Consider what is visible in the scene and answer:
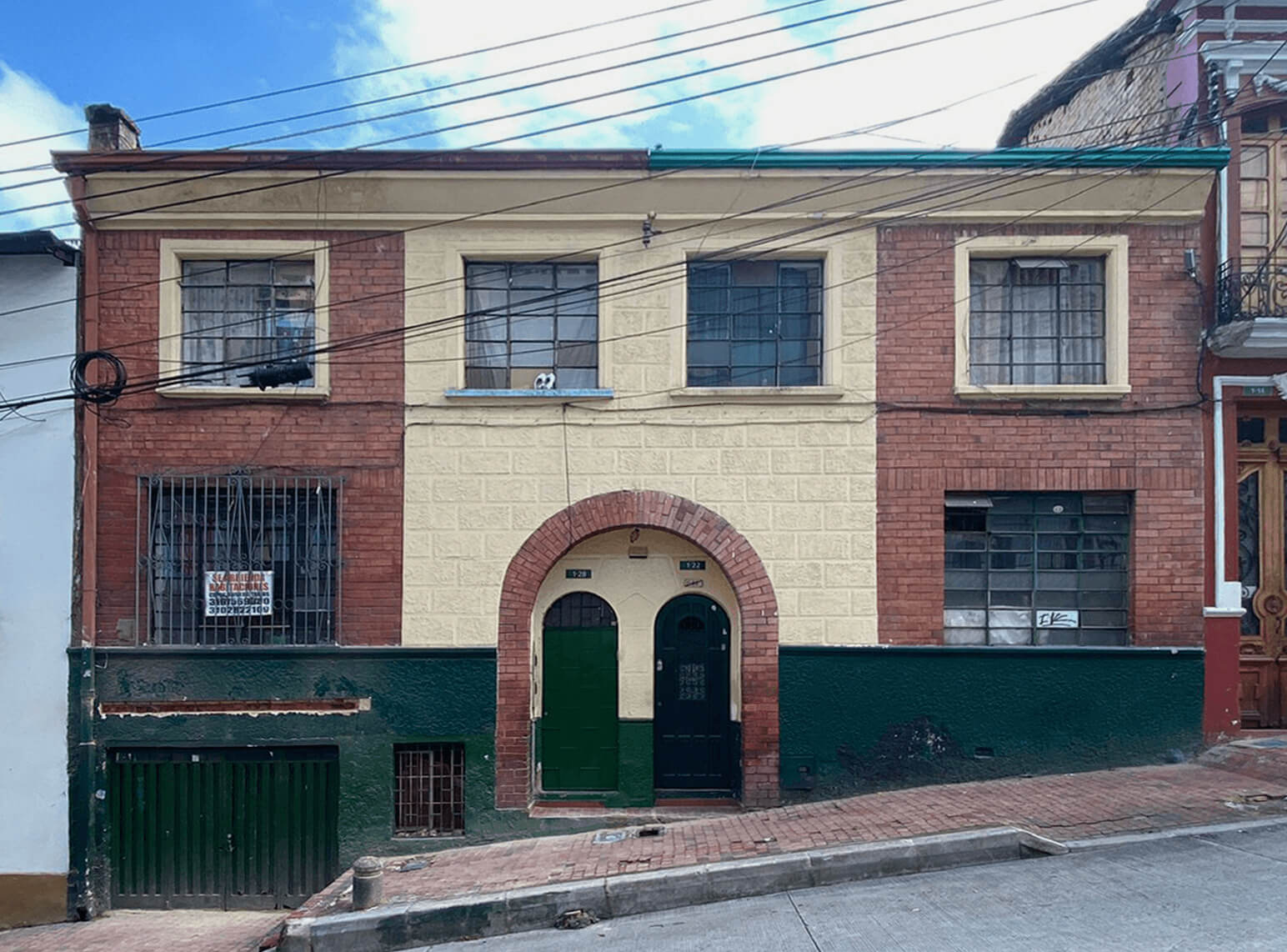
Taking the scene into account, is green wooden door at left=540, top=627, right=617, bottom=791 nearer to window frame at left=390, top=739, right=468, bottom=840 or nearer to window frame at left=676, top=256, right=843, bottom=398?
window frame at left=390, top=739, right=468, bottom=840

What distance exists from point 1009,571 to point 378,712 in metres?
6.41

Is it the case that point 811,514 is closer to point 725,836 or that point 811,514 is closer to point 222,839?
point 725,836

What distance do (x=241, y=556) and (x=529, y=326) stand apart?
366 centimetres

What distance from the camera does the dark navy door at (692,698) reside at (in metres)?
9.67

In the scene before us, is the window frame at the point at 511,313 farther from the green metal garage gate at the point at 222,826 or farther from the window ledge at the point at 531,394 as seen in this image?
the green metal garage gate at the point at 222,826

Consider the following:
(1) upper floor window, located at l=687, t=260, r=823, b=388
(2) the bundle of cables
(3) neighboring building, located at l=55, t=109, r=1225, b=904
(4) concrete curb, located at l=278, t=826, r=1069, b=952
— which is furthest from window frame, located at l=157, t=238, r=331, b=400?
(4) concrete curb, located at l=278, t=826, r=1069, b=952

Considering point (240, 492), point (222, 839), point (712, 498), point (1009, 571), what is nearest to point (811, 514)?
point (712, 498)

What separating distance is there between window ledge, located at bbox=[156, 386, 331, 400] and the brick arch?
2564 millimetres

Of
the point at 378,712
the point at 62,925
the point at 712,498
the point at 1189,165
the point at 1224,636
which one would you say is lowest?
Answer: the point at 62,925

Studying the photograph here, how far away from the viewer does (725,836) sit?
833 cm

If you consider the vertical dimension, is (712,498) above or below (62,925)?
above

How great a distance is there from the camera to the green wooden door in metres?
9.63

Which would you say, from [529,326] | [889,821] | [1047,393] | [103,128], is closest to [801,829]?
[889,821]

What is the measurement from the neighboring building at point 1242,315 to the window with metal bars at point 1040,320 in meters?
1.07
